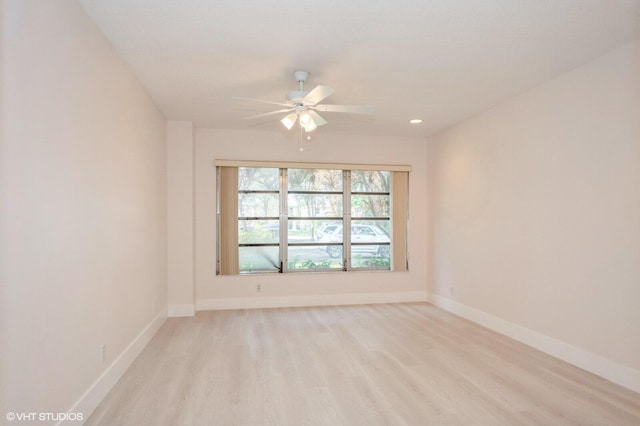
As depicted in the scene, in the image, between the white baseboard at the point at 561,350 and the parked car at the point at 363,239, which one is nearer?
the white baseboard at the point at 561,350

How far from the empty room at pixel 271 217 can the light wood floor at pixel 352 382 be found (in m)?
0.02

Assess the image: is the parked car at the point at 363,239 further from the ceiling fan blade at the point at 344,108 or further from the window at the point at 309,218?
the ceiling fan blade at the point at 344,108

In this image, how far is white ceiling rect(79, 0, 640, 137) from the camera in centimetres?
235

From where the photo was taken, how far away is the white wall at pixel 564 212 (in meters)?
2.82

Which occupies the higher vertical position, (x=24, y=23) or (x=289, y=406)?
(x=24, y=23)

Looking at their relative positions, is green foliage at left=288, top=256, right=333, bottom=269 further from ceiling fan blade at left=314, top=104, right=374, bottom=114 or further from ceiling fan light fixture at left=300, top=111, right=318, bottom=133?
ceiling fan blade at left=314, top=104, right=374, bottom=114

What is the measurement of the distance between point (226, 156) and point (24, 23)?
11.9ft

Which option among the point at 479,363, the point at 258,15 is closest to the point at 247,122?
the point at 258,15

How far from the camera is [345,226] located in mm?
5758

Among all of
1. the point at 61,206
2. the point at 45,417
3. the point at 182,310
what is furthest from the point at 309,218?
the point at 45,417

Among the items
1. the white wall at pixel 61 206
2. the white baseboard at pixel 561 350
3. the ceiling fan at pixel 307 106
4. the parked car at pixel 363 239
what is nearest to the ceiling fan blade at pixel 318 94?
the ceiling fan at pixel 307 106

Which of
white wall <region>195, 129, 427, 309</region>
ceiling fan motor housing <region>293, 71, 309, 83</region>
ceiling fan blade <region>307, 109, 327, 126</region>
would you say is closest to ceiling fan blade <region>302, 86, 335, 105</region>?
ceiling fan blade <region>307, 109, 327, 126</region>

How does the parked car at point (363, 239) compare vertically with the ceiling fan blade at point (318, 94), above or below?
below

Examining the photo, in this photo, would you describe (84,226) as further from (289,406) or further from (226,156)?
(226,156)
